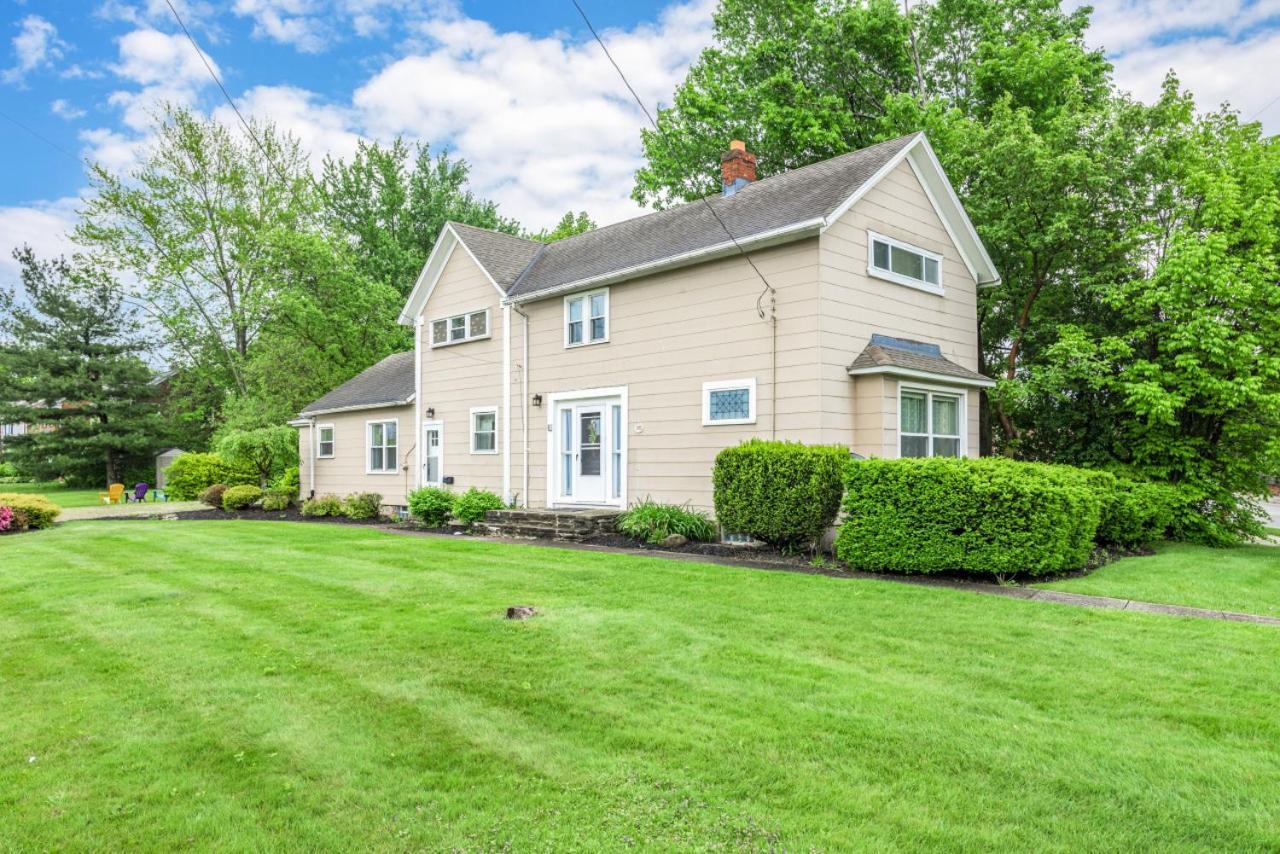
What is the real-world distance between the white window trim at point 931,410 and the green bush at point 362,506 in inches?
512

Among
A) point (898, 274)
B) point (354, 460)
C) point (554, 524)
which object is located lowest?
point (554, 524)

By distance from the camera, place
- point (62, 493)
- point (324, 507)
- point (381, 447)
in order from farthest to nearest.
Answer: point (62, 493), point (381, 447), point (324, 507)

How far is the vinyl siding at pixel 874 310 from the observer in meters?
Answer: 11.6

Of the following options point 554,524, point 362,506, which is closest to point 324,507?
point 362,506

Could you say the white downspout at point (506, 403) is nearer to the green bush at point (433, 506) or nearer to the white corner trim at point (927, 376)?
the green bush at point (433, 506)

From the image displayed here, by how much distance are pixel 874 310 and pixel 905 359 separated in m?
1.01

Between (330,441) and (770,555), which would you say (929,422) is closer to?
(770,555)

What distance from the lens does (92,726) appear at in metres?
4.24

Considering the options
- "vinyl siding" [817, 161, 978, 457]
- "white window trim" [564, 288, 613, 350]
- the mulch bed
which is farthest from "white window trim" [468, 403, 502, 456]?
"vinyl siding" [817, 161, 978, 457]

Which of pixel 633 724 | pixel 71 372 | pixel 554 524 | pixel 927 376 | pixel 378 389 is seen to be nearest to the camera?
pixel 633 724

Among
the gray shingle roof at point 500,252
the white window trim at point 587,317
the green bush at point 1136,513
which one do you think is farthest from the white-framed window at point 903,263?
the gray shingle roof at point 500,252

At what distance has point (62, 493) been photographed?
32.2 m

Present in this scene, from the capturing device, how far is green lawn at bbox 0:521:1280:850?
→ 3.16m

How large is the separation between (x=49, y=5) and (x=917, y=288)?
43.1ft
